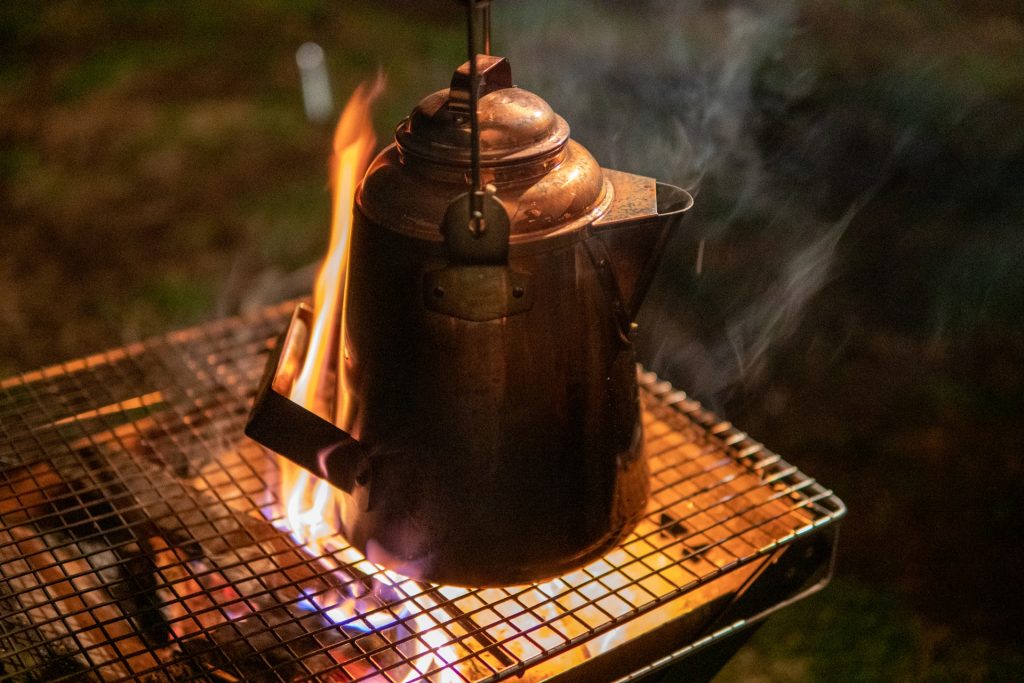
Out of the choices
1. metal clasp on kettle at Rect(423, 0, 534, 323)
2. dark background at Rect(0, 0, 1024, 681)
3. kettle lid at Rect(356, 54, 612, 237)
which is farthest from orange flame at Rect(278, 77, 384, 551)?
dark background at Rect(0, 0, 1024, 681)

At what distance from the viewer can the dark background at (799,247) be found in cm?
293

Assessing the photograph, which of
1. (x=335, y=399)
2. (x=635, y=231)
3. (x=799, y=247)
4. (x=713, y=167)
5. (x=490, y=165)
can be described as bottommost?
(x=799, y=247)

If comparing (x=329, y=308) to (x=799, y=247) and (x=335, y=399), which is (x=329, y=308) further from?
(x=799, y=247)

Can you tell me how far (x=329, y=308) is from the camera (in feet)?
6.33

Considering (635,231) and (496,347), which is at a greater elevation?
(635,231)

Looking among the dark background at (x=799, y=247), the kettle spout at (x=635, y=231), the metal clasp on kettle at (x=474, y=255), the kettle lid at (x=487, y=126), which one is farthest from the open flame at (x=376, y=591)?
the dark background at (x=799, y=247)

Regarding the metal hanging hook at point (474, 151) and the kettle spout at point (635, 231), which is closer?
the metal hanging hook at point (474, 151)

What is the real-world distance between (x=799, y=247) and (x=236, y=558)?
3.63 metres

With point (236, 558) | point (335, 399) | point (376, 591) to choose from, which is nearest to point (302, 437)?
point (335, 399)

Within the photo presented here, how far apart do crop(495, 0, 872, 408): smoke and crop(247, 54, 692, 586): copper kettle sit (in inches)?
61.7

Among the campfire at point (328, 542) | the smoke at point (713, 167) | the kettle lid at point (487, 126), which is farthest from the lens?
the smoke at point (713, 167)

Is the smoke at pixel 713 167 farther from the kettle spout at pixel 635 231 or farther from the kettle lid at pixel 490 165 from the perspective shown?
the kettle lid at pixel 490 165

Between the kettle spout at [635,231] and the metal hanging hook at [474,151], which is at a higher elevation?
the metal hanging hook at [474,151]

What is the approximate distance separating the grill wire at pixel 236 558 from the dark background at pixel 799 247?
36.2 inches
